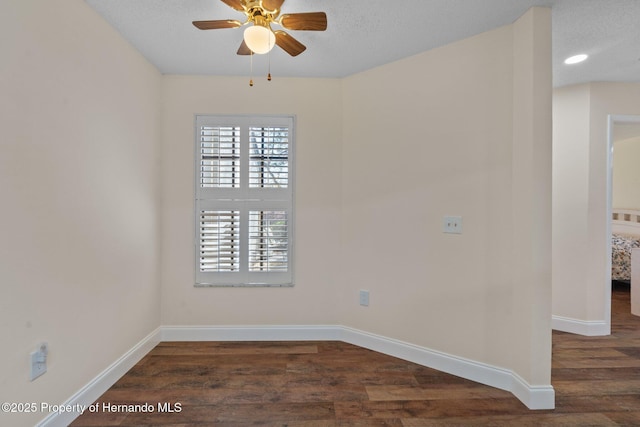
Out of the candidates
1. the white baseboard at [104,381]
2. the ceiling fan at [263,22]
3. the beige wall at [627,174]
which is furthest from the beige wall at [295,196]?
the beige wall at [627,174]

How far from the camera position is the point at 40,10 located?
5.16 feet

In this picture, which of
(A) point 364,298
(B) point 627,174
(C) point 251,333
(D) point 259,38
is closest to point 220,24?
(D) point 259,38

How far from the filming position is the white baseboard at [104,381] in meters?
1.69

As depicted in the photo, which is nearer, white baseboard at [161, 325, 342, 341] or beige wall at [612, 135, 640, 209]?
white baseboard at [161, 325, 342, 341]

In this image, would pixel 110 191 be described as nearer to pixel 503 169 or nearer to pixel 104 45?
pixel 104 45

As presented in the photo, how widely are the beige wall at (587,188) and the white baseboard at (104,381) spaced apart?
3966 mm

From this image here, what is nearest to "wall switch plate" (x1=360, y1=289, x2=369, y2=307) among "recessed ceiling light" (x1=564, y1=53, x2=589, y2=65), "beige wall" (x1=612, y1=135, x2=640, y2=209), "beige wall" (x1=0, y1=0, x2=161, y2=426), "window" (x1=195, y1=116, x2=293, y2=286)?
"window" (x1=195, y1=116, x2=293, y2=286)

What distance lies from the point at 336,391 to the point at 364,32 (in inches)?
96.6

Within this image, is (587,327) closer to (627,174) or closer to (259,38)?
(259,38)

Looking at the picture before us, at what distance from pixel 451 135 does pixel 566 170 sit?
5.34 ft

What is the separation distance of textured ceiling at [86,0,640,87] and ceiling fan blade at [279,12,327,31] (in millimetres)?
Answer: 231

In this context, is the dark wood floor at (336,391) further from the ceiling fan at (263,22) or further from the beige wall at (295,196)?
the ceiling fan at (263,22)

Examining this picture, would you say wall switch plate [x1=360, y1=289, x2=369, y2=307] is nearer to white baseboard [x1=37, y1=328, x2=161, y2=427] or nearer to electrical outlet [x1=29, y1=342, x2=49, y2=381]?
white baseboard [x1=37, y1=328, x2=161, y2=427]

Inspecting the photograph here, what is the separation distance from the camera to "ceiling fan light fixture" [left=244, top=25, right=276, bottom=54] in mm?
1606
